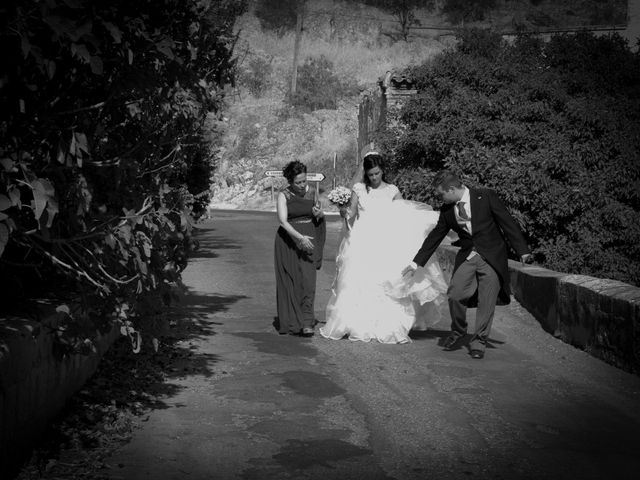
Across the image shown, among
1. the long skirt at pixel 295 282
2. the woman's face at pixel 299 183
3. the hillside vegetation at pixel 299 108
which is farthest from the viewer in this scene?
the hillside vegetation at pixel 299 108

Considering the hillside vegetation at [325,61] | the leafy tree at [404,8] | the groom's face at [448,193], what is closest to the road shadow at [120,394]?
the groom's face at [448,193]

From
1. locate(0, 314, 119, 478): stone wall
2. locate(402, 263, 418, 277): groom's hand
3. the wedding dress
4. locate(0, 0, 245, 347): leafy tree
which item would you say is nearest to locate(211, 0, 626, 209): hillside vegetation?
the wedding dress

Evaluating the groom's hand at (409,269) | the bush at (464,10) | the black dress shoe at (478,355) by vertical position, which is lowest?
the black dress shoe at (478,355)

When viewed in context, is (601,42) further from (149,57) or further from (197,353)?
(149,57)

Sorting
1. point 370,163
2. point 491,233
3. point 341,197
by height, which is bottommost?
point 491,233

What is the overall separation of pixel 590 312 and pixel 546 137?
7.51 m

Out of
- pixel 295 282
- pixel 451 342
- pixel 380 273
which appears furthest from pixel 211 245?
pixel 451 342

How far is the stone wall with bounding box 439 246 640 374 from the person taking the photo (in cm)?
921

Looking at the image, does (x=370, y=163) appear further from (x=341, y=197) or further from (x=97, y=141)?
(x=97, y=141)

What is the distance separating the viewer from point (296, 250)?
1184cm

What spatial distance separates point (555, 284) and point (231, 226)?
2455 cm

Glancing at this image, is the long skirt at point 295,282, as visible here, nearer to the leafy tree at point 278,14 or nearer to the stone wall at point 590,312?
the stone wall at point 590,312

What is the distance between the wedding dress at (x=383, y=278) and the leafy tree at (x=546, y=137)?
555 cm

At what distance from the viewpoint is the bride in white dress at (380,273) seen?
35.8ft
